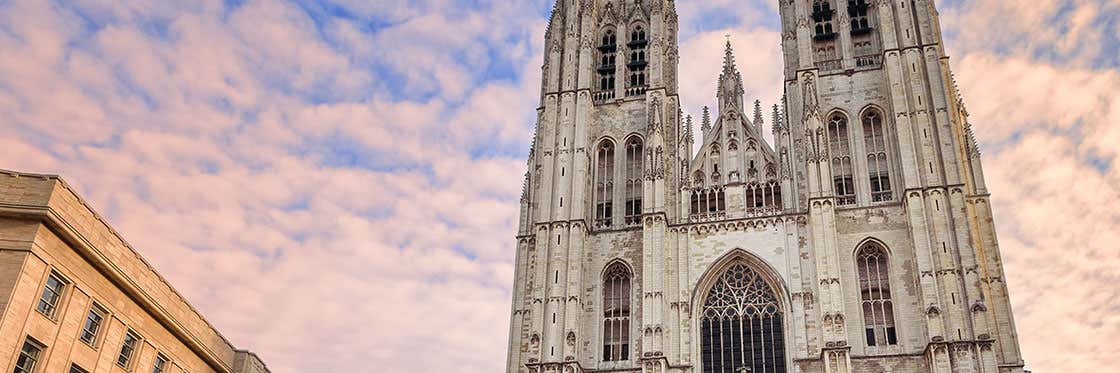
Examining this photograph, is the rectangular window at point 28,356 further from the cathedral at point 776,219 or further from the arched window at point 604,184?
the arched window at point 604,184

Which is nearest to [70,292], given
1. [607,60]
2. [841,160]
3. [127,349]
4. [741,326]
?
[127,349]

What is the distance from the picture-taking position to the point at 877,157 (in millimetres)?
41531

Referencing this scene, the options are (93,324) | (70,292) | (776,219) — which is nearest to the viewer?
(70,292)

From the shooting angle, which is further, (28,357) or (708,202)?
(708,202)

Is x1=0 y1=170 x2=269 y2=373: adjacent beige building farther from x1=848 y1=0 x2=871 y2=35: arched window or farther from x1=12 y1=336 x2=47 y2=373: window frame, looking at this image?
x1=848 y1=0 x2=871 y2=35: arched window

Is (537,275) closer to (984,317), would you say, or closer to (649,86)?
(649,86)

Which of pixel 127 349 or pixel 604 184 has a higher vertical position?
pixel 604 184

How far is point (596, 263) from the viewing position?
41.8m

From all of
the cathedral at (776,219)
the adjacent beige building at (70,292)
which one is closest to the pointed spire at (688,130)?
the cathedral at (776,219)

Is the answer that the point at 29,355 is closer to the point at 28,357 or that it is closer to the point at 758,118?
the point at 28,357

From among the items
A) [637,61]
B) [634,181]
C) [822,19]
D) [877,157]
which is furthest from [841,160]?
[637,61]

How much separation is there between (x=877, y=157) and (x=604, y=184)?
11.8 metres

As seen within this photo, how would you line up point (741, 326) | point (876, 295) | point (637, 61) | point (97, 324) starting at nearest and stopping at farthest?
point (97, 324) < point (876, 295) < point (741, 326) < point (637, 61)

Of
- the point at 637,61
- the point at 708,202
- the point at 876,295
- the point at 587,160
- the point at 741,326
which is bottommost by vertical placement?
the point at 741,326
